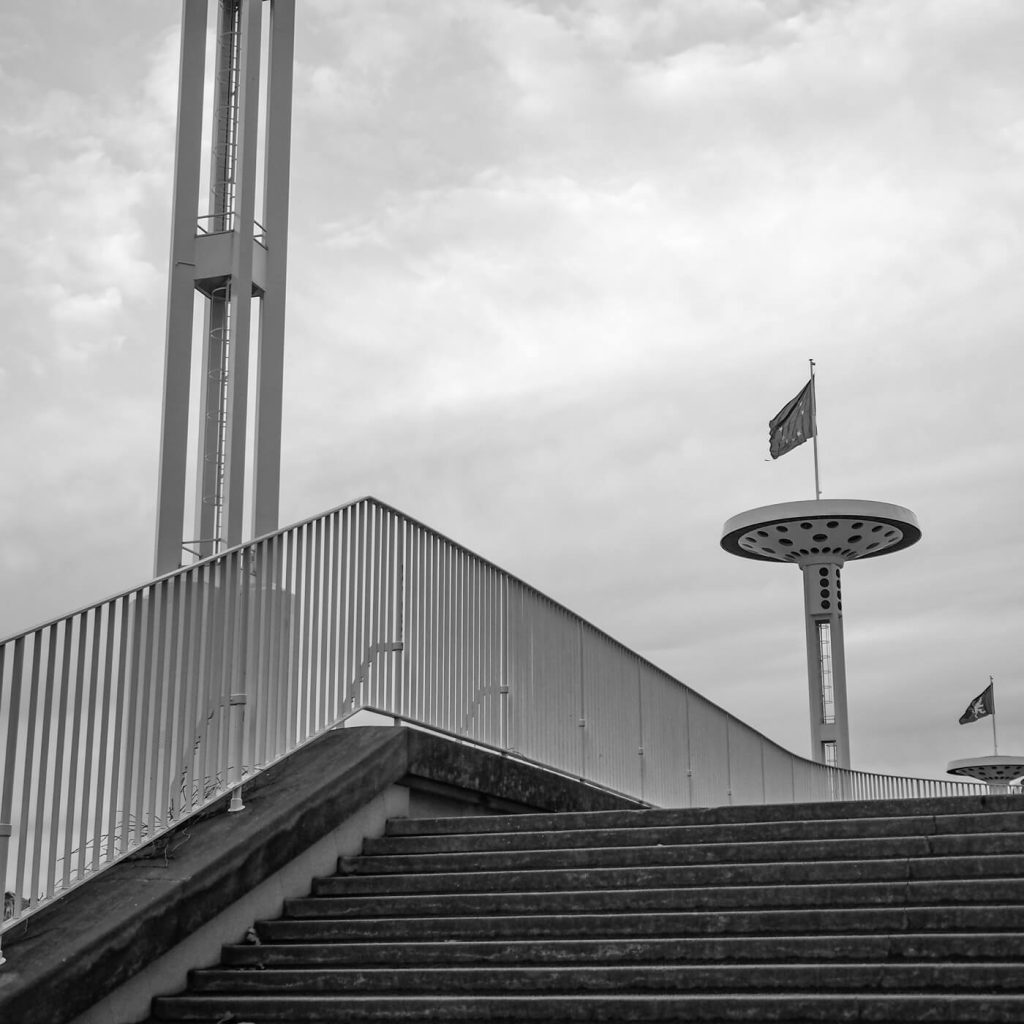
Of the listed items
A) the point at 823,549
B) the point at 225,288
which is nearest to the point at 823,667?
the point at 823,549

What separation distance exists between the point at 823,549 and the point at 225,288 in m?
20.2

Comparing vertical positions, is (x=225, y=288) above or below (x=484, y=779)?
above

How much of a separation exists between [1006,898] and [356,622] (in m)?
4.41

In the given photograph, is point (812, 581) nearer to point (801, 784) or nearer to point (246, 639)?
point (801, 784)

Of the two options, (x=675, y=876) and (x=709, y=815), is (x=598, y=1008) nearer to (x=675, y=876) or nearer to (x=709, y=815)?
(x=675, y=876)

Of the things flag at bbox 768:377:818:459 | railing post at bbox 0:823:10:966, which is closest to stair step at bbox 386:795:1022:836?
railing post at bbox 0:823:10:966

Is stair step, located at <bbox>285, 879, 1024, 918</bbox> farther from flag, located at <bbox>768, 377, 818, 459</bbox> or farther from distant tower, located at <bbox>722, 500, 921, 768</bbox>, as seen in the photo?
flag, located at <bbox>768, 377, 818, 459</bbox>

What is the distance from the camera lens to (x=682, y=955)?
676 centimetres

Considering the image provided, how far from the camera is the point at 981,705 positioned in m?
43.4

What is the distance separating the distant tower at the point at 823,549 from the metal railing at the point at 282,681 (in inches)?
633

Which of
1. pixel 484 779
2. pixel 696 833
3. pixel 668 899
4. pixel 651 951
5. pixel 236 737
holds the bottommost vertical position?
pixel 651 951

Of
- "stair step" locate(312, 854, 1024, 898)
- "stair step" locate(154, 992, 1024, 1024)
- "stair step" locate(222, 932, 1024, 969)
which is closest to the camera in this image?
"stair step" locate(154, 992, 1024, 1024)

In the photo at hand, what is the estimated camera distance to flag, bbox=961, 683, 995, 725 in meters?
43.2

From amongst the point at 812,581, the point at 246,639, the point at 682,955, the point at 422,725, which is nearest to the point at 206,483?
the point at 422,725
